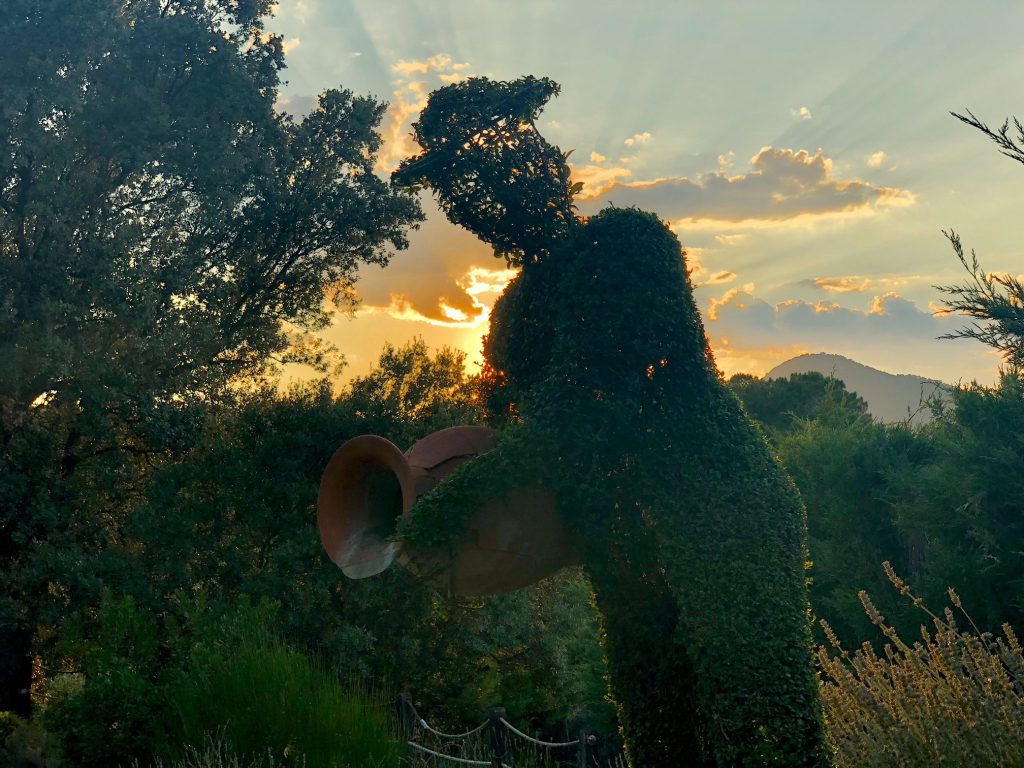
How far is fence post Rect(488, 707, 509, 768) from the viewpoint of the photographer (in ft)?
26.5

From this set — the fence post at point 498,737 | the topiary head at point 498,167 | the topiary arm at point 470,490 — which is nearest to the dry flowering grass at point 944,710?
the topiary arm at point 470,490

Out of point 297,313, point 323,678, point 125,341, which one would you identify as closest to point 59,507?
point 125,341

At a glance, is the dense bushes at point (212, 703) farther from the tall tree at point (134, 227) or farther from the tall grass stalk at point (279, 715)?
the tall tree at point (134, 227)

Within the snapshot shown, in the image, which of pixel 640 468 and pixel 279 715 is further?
pixel 279 715

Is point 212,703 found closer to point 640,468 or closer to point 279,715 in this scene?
point 279,715

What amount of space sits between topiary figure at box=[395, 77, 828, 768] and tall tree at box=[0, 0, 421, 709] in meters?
5.45

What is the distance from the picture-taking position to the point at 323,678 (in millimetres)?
6863

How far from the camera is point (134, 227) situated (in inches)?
498

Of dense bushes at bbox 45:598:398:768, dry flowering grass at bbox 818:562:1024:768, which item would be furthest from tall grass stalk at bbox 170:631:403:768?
dry flowering grass at bbox 818:562:1024:768

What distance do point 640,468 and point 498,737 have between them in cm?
359

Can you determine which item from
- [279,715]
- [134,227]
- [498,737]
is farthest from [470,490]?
[134,227]

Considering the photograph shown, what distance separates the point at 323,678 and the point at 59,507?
24.7 feet

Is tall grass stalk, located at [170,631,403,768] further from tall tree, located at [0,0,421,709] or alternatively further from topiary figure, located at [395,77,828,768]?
tall tree, located at [0,0,421,709]

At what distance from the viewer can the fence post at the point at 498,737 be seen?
8086 millimetres
